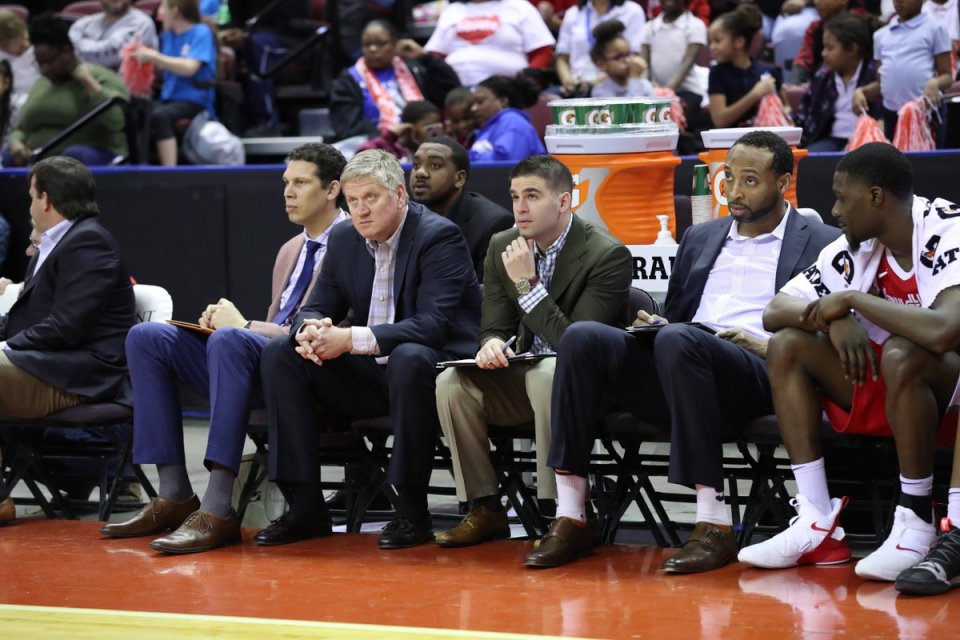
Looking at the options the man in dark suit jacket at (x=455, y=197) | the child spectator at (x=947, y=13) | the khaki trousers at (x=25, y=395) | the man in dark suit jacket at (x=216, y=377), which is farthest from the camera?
the child spectator at (x=947, y=13)

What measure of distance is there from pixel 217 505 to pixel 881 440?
220cm

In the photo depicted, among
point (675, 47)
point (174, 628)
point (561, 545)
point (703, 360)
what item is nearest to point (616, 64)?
point (675, 47)

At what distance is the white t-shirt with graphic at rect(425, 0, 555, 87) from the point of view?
30.5 ft

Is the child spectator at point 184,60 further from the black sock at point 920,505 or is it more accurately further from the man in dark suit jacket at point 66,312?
the black sock at point 920,505

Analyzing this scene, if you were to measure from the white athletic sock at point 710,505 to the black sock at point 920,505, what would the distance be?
1.75 feet

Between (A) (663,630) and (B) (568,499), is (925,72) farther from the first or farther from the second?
(A) (663,630)

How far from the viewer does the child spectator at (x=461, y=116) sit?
8.09 m

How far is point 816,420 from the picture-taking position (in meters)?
4.29

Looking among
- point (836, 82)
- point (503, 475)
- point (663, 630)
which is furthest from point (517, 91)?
point (663, 630)

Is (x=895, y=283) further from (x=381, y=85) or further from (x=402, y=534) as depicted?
(x=381, y=85)

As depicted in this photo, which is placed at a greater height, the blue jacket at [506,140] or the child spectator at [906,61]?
the child spectator at [906,61]

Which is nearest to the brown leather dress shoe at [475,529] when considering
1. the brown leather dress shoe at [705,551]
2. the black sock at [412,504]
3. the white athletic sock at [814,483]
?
the black sock at [412,504]

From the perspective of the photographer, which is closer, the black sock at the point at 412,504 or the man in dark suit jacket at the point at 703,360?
the man in dark suit jacket at the point at 703,360

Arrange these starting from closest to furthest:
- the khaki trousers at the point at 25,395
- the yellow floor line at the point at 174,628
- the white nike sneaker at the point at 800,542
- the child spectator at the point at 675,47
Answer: the yellow floor line at the point at 174,628 → the white nike sneaker at the point at 800,542 → the khaki trousers at the point at 25,395 → the child spectator at the point at 675,47
